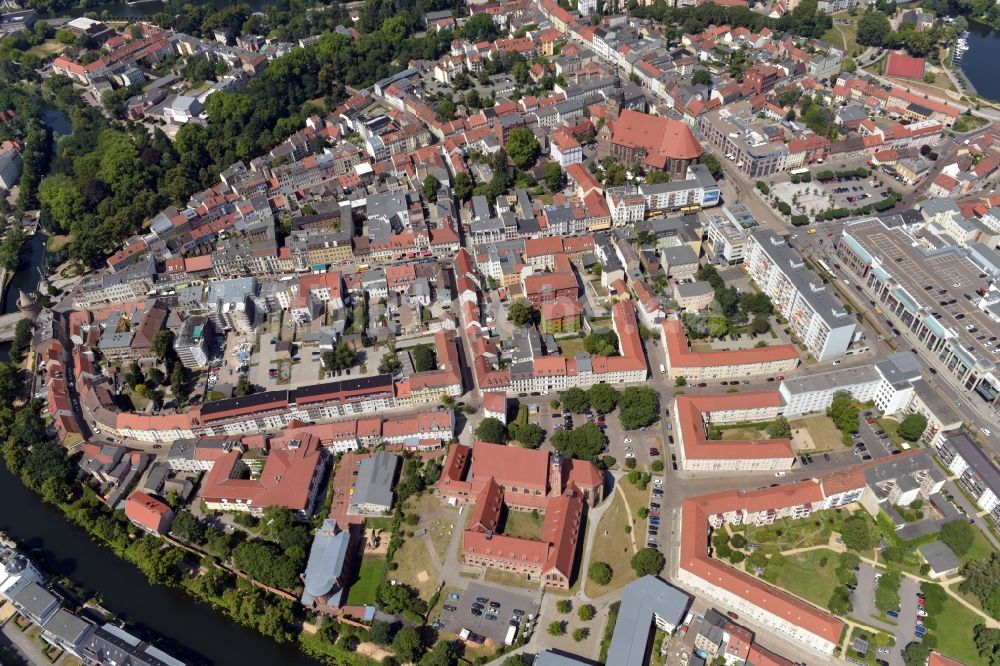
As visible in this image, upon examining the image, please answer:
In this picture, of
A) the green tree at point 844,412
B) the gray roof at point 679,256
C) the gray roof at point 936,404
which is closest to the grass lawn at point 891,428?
the green tree at point 844,412

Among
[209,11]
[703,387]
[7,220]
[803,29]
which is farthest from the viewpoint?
[209,11]

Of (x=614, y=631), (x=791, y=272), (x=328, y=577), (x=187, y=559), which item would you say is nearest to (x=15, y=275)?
(x=187, y=559)

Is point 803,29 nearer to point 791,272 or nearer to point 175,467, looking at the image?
point 791,272

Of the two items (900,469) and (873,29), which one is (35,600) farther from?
(873,29)

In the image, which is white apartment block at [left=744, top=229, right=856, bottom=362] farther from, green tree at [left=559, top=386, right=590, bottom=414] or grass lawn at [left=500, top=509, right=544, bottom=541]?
grass lawn at [left=500, top=509, right=544, bottom=541]

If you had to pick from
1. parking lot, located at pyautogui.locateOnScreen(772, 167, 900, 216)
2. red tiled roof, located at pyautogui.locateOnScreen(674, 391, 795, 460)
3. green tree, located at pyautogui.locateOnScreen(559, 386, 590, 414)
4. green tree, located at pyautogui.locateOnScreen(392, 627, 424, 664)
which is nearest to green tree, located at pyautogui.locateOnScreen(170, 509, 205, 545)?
green tree, located at pyautogui.locateOnScreen(392, 627, 424, 664)

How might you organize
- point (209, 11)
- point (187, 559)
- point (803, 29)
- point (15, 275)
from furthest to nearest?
point (209, 11) < point (803, 29) < point (15, 275) < point (187, 559)

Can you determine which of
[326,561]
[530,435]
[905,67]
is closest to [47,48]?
[326,561]
